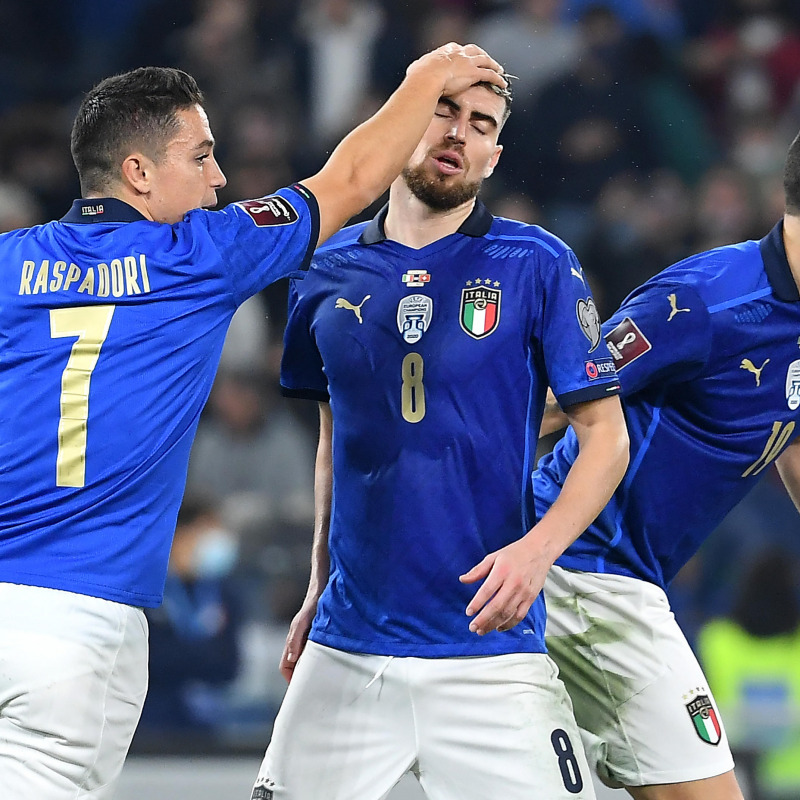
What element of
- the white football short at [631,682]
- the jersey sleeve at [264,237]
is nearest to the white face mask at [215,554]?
the white football short at [631,682]

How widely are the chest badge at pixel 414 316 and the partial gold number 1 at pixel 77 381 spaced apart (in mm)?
703

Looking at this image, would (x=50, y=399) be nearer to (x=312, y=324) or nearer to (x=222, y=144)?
(x=312, y=324)

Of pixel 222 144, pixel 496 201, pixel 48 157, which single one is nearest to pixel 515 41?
pixel 496 201

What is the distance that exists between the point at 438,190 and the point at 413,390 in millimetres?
506

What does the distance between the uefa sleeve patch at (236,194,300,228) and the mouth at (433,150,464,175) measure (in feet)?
1.46

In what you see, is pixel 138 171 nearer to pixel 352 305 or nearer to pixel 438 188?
pixel 352 305

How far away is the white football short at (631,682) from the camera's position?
3.21 m

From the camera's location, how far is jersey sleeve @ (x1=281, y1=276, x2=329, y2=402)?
327 centimetres

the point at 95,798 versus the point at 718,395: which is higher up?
the point at 718,395

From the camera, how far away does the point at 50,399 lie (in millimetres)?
2646

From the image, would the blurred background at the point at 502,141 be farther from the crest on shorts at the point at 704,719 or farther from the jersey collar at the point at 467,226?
the jersey collar at the point at 467,226

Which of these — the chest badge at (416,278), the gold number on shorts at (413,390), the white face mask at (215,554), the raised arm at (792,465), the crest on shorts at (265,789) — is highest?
the chest badge at (416,278)

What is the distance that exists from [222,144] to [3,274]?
5766 millimetres

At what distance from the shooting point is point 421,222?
10.4ft
